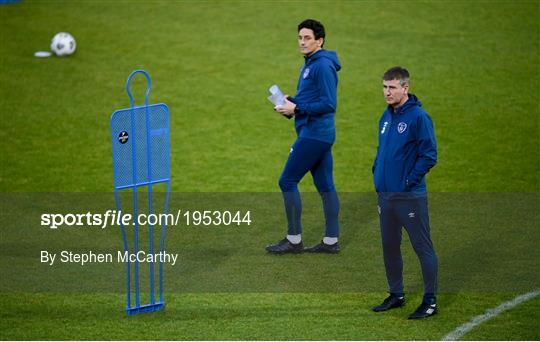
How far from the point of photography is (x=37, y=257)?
32.5 feet

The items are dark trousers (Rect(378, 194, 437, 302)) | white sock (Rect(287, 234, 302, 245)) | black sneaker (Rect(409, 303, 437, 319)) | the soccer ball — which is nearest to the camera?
dark trousers (Rect(378, 194, 437, 302))

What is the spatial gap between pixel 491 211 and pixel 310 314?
3.61 metres

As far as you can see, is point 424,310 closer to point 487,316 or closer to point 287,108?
point 487,316

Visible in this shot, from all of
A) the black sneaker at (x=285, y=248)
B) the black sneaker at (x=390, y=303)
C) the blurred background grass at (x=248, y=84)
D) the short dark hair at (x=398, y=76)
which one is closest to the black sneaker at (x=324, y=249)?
the black sneaker at (x=285, y=248)

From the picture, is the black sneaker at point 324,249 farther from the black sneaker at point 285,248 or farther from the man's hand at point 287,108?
the man's hand at point 287,108

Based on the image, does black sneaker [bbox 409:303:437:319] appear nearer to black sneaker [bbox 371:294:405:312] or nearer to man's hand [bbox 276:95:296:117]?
black sneaker [bbox 371:294:405:312]

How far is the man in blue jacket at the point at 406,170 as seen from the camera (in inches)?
319

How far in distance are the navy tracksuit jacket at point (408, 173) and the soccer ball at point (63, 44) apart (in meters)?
10.0

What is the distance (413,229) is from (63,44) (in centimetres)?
1043

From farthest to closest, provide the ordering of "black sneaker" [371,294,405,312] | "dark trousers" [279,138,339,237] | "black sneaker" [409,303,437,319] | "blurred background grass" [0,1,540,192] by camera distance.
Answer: "blurred background grass" [0,1,540,192] < "dark trousers" [279,138,339,237] < "black sneaker" [371,294,405,312] < "black sneaker" [409,303,437,319]

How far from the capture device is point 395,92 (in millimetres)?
8117

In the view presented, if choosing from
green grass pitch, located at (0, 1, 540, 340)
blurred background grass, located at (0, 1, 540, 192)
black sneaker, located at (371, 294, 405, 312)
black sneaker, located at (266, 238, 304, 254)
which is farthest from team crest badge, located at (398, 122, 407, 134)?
blurred background grass, located at (0, 1, 540, 192)

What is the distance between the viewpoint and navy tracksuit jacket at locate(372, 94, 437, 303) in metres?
8.09

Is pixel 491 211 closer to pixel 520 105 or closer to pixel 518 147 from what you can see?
pixel 518 147
